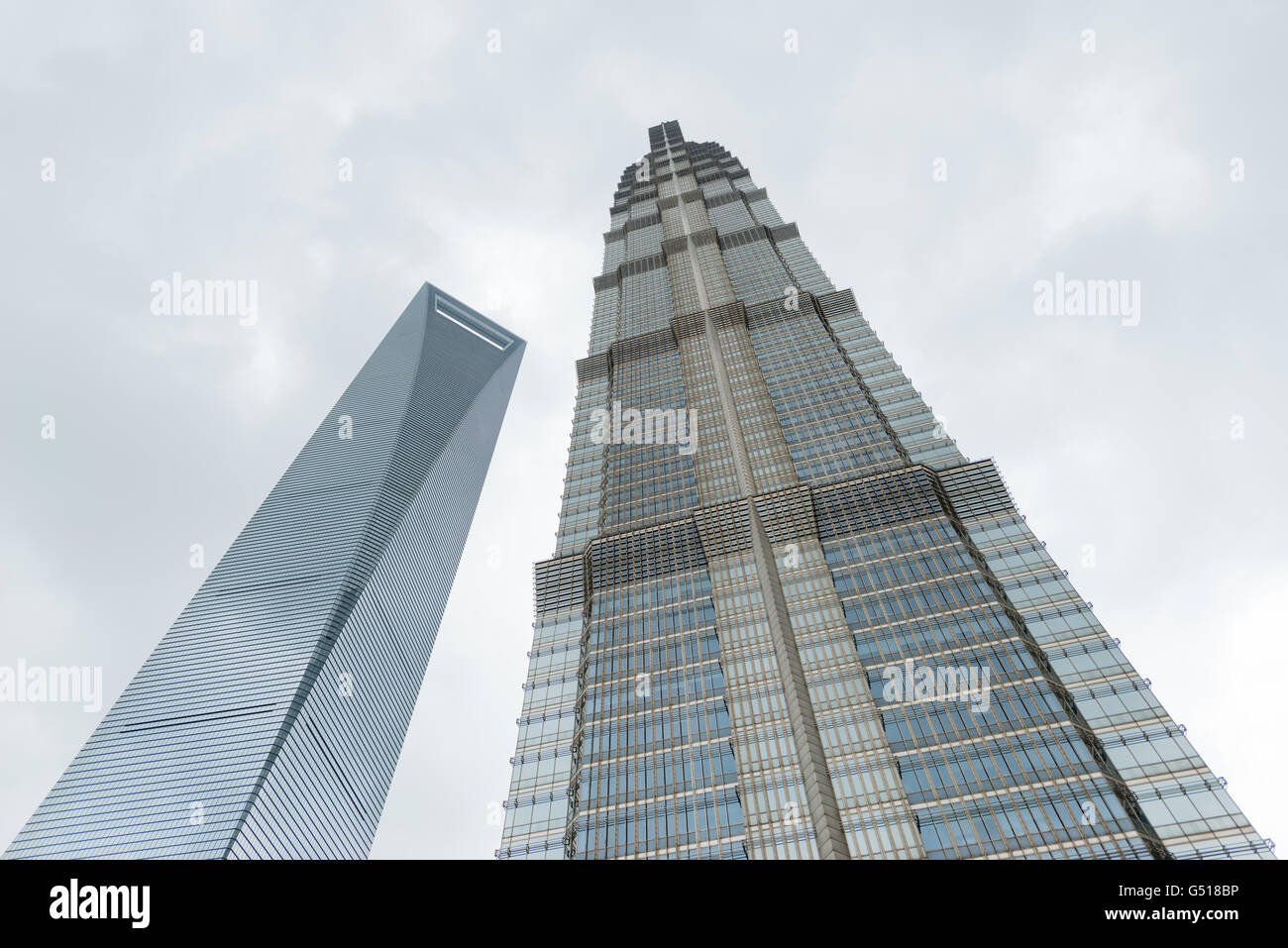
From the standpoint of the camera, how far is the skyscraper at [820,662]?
184ft

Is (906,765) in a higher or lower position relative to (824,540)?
lower

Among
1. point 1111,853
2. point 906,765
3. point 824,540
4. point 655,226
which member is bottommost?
point 1111,853

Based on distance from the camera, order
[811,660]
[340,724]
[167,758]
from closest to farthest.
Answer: [811,660] < [167,758] < [340,724]

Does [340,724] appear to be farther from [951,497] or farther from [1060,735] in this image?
[1060,735]

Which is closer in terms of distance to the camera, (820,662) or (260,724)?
(820,662)

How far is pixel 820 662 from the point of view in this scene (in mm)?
70562

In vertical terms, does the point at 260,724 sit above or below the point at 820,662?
above

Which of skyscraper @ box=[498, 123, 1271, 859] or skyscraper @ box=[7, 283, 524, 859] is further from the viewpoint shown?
skyscraper @ box=[7, 283, 524, 859]

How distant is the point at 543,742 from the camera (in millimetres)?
72188

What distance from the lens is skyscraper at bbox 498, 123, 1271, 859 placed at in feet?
184

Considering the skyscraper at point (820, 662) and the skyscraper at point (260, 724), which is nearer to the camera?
the skyscraper at point (820, 662)
